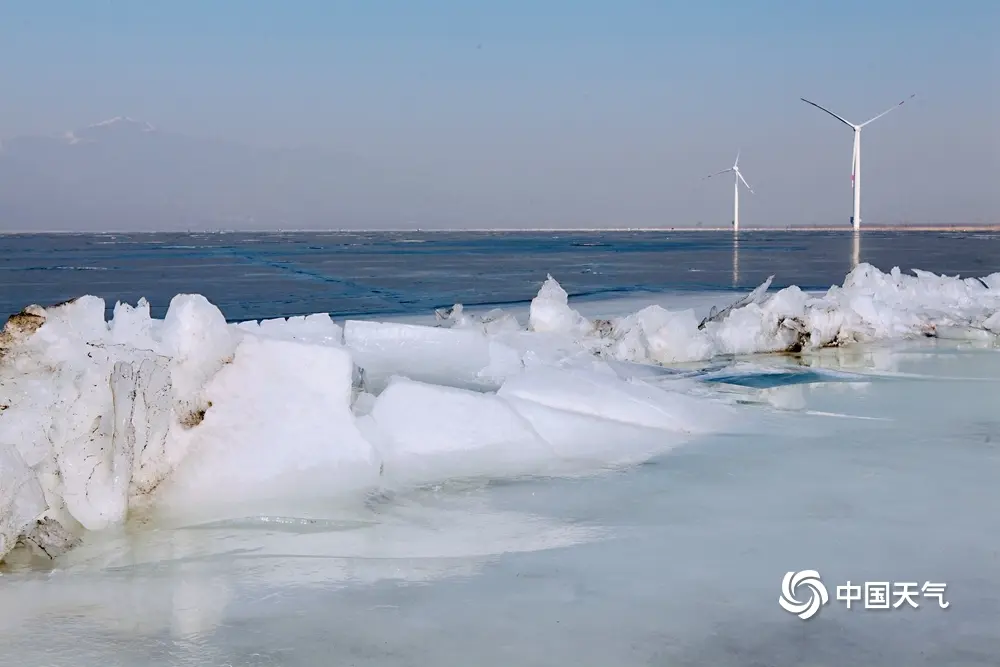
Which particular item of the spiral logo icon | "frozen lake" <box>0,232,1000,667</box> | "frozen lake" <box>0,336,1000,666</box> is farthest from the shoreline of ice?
the spiral logo icon

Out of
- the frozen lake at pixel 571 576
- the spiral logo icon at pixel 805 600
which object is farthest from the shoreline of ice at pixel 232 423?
the spiral logo icon at pixel 805 600

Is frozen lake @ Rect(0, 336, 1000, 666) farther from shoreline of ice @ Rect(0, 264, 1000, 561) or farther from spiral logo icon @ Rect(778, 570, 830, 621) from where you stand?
shoreline of ice @ Rect(0, 264, 1000, 561)

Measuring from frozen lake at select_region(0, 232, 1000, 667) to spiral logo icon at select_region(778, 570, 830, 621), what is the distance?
2 centimetres

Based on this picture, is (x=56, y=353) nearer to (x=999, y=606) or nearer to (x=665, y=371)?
(x=999, y=606)

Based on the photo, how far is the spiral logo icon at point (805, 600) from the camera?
7.30 feet

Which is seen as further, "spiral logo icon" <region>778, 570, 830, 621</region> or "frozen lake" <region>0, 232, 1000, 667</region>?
"spiral logo icon" <region>778, 570, 830, 621</region>

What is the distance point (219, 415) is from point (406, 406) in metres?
0.76

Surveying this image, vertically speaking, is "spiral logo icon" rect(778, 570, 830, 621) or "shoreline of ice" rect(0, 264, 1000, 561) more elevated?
"shoreline of ice" rect(0, 264, 1000, 561)

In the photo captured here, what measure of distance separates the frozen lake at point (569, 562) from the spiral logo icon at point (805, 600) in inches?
0.8

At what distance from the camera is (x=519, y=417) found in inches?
154

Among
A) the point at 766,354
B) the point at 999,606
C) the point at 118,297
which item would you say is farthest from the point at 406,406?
the point at 118,297

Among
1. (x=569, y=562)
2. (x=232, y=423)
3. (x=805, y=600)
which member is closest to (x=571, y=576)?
(x=569, y=562)

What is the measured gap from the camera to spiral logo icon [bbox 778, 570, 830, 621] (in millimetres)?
2227

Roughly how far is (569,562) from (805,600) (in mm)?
649
